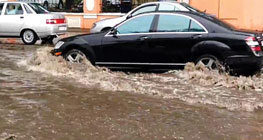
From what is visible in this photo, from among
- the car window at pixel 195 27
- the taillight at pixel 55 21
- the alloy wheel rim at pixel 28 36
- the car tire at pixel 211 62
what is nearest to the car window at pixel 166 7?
the taillight at pixel 55 21

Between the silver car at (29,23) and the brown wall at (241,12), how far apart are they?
6520 mm

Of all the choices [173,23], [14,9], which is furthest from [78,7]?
[173,23]

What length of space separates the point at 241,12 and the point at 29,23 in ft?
27.3

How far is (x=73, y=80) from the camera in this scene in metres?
8.02

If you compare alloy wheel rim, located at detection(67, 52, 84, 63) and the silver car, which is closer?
alloy wheel rim, located at detection(67, 52, 84, 63)

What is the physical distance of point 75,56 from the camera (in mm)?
8836

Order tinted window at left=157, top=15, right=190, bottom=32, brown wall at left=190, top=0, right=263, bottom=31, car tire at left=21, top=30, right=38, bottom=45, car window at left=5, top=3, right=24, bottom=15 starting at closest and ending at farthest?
1. tinted window at left=157, top=15, right=190, bottom=32
2. car tire at left=21, top=30, right=38, bottom=45
3. car window at left=5, top=3, right=24, bottom=15
4. brown wall at left=190, top=0, right=263, bottom=31

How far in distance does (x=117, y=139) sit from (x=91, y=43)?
4156 mm

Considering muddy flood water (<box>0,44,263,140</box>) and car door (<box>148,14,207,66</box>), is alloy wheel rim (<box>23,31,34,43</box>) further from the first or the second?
car door (<box>148,14,207,66</box>)

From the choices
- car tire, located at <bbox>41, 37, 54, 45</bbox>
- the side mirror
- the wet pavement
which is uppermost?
the side mirror

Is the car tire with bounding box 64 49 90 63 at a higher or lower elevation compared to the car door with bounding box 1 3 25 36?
lower

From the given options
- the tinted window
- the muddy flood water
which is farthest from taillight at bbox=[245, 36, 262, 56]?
the tinted window

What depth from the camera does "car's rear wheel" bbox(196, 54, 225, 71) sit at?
7.77 metres

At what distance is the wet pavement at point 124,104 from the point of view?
16.4 feet
